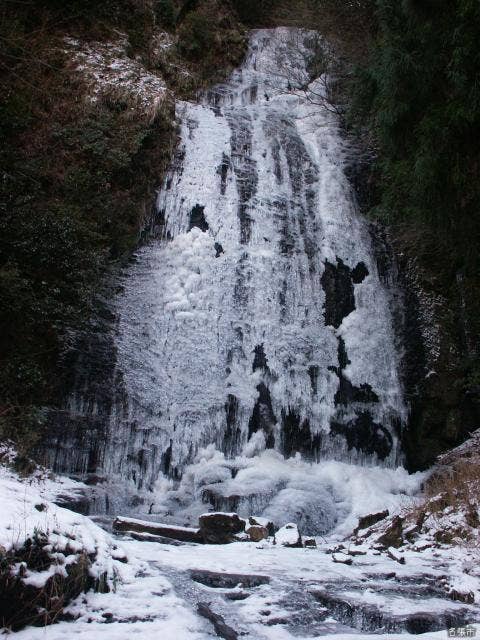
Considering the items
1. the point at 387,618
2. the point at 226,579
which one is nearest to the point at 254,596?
the point at 226,579

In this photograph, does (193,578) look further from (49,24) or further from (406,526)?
(49,24)

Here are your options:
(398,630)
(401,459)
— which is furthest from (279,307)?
(398,630)

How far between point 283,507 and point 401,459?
3069 millimetres

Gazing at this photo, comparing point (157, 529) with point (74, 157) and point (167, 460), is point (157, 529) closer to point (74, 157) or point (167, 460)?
point (167, 460)

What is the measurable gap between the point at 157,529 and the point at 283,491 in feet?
8.52

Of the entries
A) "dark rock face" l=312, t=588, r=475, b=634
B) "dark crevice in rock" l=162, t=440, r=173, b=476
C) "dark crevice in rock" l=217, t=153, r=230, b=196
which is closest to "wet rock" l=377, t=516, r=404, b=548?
"dark rock face" l=312, t=588, r=475, b=634

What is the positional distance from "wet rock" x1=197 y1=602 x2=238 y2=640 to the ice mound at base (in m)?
4.19

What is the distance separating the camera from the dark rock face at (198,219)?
11625 mm

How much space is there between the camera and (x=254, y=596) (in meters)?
4.30

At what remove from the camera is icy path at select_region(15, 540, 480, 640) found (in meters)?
3.40

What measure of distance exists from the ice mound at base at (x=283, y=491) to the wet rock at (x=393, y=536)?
138cm

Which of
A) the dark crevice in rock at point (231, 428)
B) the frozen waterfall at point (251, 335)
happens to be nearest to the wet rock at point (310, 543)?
the frozen waterfall at point (251, 335)

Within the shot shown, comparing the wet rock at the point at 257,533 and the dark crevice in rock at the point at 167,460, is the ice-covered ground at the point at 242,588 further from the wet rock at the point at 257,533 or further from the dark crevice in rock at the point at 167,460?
the dark crevice in rock at the point at 167,460

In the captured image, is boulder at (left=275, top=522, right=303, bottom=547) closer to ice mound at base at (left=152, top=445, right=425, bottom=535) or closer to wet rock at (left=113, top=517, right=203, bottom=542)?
wet rock at (left=113, top=517, right=203, bottom=542)
